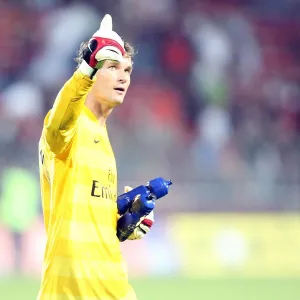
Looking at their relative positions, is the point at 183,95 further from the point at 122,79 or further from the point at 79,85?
the point at 79,85

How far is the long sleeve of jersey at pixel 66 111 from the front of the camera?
14.3ft

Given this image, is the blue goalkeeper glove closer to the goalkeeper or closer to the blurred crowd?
the goalkeeper

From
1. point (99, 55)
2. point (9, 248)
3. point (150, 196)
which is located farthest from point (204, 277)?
point (99, 55)

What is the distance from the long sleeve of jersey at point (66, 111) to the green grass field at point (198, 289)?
577cm

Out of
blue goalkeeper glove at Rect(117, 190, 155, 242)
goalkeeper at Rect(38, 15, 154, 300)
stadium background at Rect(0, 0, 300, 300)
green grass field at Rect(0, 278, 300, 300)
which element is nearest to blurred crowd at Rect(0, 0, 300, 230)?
stadium background at Rect(0, 0, 300, 300)

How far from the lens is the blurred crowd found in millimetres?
12531

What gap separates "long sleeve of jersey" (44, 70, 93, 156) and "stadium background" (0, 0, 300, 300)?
229 inches

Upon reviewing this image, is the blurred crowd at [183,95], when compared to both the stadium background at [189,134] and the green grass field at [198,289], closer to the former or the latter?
the stadium background at [189,134]

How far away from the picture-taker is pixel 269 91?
16109 mm

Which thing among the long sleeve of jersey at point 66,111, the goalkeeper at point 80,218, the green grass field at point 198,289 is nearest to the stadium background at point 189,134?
the green grass field at point 198,289

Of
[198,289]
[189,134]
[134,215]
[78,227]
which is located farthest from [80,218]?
[189,134]

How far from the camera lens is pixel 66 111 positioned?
4.41 metres

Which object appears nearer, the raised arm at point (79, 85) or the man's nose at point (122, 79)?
the raised arm at point (79, 85)

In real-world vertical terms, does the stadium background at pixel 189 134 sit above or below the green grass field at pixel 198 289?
above
